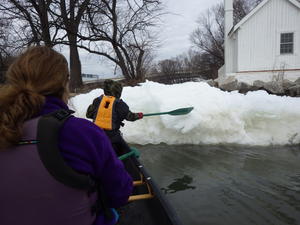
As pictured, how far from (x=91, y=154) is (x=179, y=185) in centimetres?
331

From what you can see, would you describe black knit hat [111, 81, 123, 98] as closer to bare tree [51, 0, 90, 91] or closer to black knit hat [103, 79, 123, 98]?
black knit hat [103, 79, 123, 98]

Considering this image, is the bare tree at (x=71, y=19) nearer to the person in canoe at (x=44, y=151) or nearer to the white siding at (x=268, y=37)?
the white siding at (x=268, y=37)

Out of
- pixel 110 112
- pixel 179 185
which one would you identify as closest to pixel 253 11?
pixel 179 185

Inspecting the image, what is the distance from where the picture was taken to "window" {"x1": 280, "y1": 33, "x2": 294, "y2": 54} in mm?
13422

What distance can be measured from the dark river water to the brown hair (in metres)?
2.63

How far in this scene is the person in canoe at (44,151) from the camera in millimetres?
1147

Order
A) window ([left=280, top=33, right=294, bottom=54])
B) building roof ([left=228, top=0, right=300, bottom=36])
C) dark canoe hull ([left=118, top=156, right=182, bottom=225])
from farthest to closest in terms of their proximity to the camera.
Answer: window ([left=280, top=33, right=294, bottom=54])
building roof ([left=228, top=0, right=300, bottom=36])
dark canoe hull ([left=118, top=156, right=182, bottom=225])

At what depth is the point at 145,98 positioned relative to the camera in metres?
7.64

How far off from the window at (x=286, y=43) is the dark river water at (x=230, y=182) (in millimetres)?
9055

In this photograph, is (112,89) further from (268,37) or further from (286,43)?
(286,43)

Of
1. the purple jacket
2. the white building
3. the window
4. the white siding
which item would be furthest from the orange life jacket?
the window

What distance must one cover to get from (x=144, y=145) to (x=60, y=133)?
5.92 metres

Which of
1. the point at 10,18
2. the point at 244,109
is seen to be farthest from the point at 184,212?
the point at 10,18

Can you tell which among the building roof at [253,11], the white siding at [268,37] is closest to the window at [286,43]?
the white siding at [268,37]
